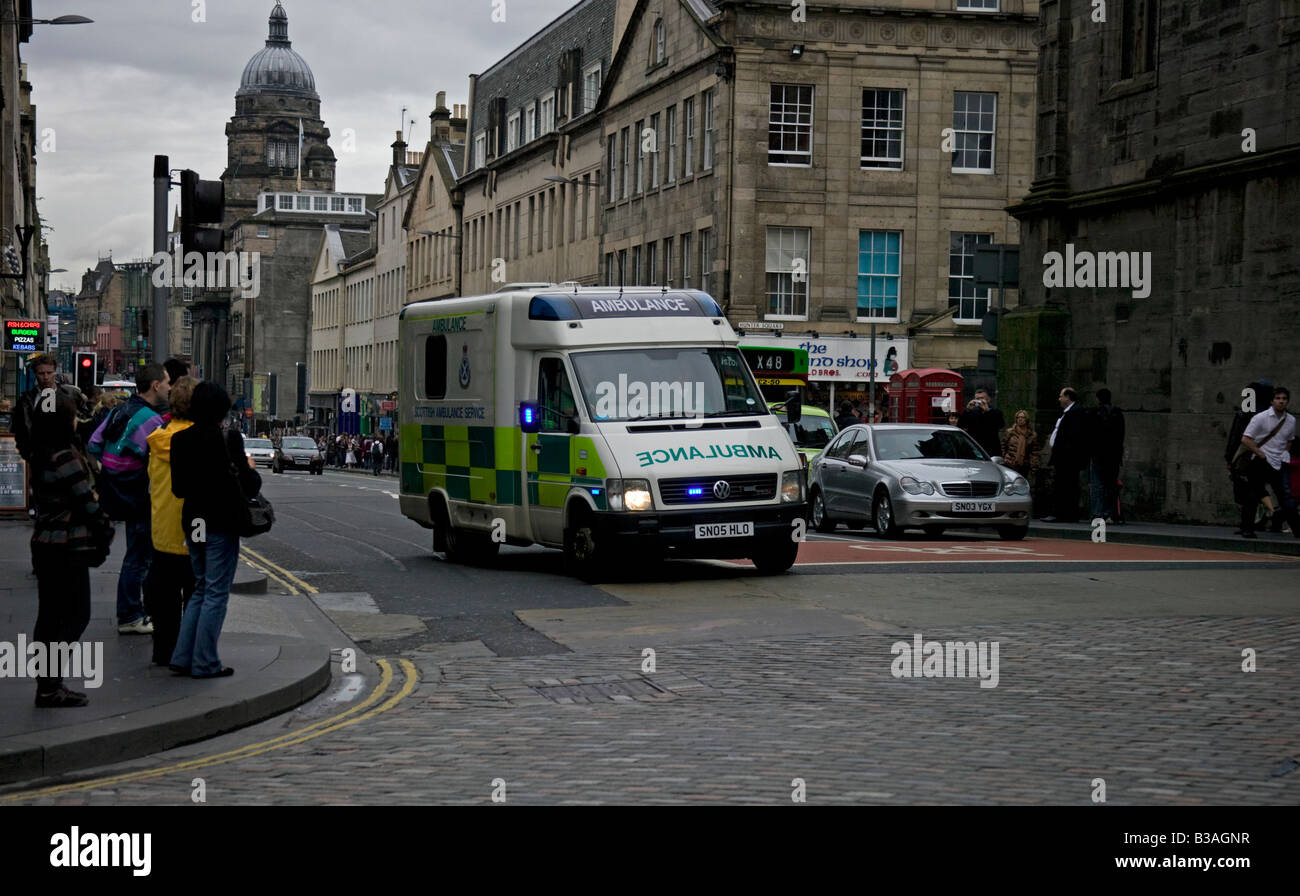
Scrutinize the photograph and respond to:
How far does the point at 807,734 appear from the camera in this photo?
885cm

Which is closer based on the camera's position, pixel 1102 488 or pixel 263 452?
pixel 1102 488

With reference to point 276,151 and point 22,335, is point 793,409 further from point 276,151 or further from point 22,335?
point 276,151

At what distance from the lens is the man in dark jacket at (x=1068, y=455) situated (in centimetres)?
2477

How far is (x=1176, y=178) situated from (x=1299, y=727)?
18.4 metres

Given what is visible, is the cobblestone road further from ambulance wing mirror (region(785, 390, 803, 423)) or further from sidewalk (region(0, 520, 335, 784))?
ambulance wing mirror (region(785, 390, 803, 423))

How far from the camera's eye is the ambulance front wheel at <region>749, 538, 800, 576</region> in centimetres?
1703

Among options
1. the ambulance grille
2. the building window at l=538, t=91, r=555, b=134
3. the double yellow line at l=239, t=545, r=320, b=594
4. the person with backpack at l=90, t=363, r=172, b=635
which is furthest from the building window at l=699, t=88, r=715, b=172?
the person with backpack at l=90, t=363, r=172, b=635

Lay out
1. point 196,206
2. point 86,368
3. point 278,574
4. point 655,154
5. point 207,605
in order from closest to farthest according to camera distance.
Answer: point 207,605, point 196,206, point 278,574, point 86,368, point 655,154

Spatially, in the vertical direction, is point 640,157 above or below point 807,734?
above

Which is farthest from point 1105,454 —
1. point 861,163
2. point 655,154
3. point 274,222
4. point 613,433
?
point 274,222

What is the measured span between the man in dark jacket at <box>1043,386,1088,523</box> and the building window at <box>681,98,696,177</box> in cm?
3012

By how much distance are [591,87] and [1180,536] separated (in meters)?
50.8

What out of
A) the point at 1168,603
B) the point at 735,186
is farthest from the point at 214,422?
the point at 735,186

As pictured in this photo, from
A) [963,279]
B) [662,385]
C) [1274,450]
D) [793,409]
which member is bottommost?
[1274,450]
